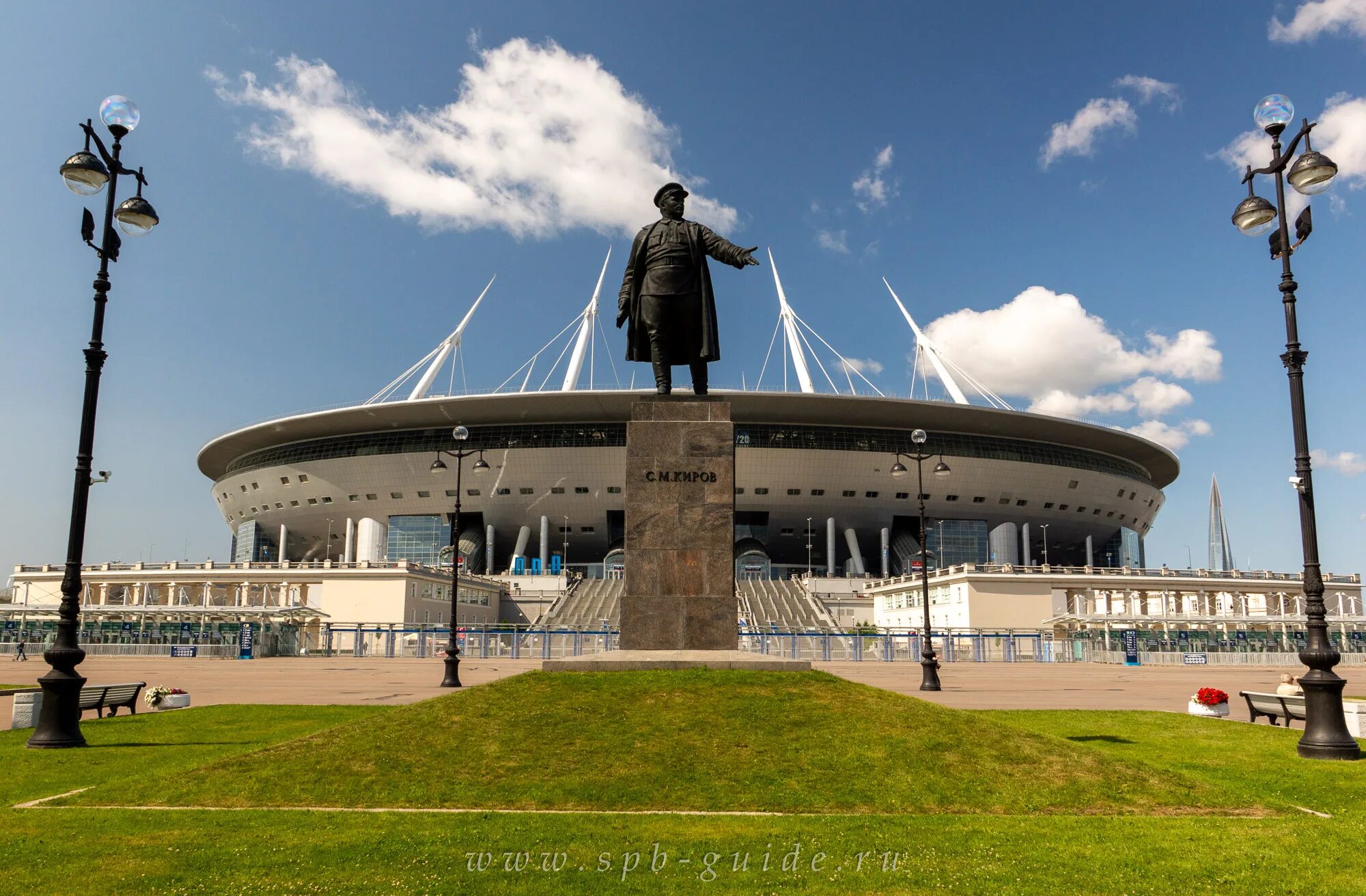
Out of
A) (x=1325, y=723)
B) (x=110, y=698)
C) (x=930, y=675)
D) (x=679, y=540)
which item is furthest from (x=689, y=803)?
(x=930, y=675)

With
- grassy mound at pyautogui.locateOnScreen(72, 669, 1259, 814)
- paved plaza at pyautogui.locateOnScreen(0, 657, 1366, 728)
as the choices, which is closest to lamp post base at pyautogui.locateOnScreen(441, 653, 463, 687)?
paved plaza at pyautogui.locateOnScreen(0, 657, 1366, 728)

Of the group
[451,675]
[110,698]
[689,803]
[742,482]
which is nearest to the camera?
[689,803]

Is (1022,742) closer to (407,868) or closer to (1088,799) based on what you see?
(1088,799)

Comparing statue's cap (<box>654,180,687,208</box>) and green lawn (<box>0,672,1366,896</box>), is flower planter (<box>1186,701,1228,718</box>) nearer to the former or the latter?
green lawn (<box>0,672,1366,896</box>)

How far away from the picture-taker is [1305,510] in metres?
14.3

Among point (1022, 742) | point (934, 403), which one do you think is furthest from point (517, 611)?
point (1022, 742)

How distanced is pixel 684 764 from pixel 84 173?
12602 millimetres

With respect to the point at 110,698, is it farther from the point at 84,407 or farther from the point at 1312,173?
the point at 1312,173

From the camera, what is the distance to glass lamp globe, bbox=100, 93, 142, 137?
1569cm

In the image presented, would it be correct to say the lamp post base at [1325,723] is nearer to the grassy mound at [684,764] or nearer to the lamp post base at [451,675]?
the grassy mound at [684,764]

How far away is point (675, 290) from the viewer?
1491 cm

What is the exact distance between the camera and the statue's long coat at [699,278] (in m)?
15.0

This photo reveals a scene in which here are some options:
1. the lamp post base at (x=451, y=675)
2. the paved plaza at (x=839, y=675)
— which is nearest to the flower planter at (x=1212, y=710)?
the paved plaza at (x=839, y=675)

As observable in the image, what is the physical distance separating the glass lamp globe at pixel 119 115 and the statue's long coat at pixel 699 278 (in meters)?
8.41
